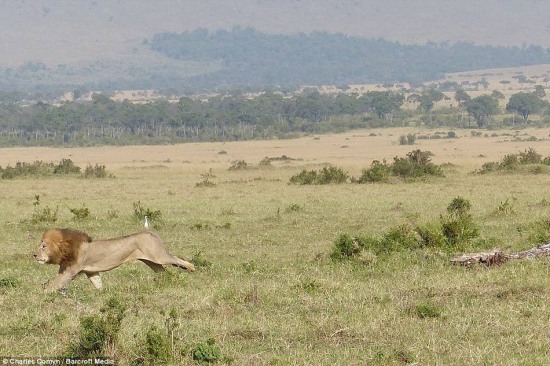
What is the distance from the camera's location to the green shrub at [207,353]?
730 cm

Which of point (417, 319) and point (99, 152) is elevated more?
point (417, 319)

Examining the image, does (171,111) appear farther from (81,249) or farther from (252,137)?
(81,249)

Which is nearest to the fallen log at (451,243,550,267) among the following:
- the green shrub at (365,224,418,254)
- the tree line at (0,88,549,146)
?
the green shrub at (365,224,418,254)

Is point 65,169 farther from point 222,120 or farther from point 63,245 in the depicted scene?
point 222,120

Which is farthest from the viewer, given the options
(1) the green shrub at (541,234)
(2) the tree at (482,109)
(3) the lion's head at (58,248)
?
(2) the tree at (482,109)

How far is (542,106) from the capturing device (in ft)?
378

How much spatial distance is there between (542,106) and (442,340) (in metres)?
113

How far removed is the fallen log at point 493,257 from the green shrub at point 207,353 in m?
5.51

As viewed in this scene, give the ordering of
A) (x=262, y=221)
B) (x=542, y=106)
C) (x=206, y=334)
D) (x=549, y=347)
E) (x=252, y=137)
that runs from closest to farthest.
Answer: (x=549, y=347), (x=206, y=334), (x=262, y=221), (x=252, y=137), (x=542, y=106)

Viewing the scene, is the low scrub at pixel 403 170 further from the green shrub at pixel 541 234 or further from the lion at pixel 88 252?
the lion at pixel 88 252

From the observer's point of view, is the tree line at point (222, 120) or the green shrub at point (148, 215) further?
the tree line at point (222, 120)

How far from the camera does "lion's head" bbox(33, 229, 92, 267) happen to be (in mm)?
9742

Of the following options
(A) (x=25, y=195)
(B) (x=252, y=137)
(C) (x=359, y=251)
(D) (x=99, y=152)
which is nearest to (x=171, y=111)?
(B) (x=252, y=137)

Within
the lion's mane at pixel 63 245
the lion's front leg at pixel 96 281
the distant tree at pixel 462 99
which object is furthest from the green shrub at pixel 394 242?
the distant tree at pixel 462 99
